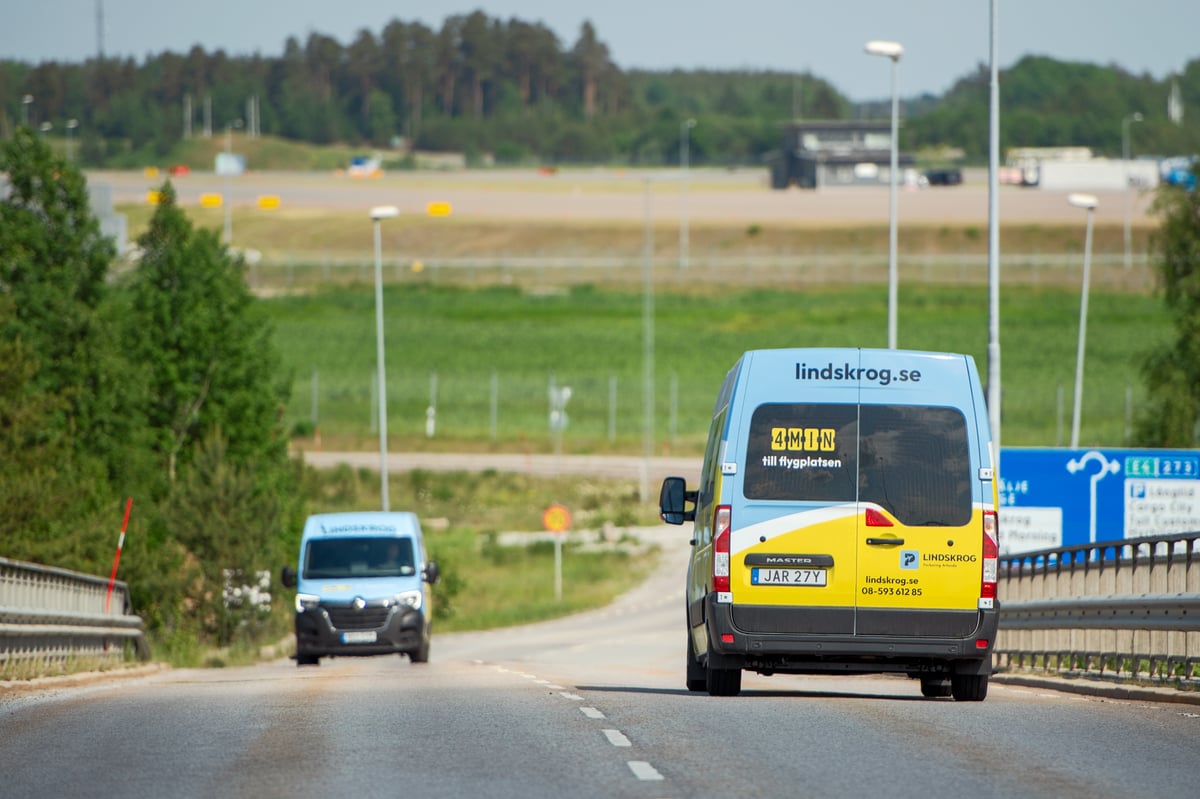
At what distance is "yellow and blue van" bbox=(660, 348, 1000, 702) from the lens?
47.6 feet

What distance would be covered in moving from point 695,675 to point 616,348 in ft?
228

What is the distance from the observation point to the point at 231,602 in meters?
36.4

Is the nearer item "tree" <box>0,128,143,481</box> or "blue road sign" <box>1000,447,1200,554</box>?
"blue road sign" <box>1000,447,1200,554</box>

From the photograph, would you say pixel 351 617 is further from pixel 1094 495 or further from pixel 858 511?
pixel 858 511

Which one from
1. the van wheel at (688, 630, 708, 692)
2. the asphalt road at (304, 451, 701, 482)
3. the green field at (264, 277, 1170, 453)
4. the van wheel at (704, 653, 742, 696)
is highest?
the van wheel at (704, 653, 742, 696)

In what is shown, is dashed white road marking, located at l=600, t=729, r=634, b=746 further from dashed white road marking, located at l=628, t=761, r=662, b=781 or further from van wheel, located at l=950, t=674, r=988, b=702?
van wheel, located at l=950, t=674, r=988, b=702

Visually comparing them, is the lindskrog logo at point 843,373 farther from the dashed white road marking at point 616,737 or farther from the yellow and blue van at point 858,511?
the dashed white road marking at point 616,737

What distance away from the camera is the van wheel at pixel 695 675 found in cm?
1734

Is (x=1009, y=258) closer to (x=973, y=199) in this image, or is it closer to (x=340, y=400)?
(x=973, y=199)

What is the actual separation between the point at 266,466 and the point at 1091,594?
102 ft

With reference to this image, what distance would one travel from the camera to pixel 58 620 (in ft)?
70.6

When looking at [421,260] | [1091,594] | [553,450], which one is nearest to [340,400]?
[553,450]

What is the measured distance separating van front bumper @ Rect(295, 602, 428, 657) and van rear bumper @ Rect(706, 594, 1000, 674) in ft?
43.9

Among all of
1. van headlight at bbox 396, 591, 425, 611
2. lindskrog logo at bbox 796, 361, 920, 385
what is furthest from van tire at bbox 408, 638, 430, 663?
lindskrog logo at bbox 796, 361, 920, 385
